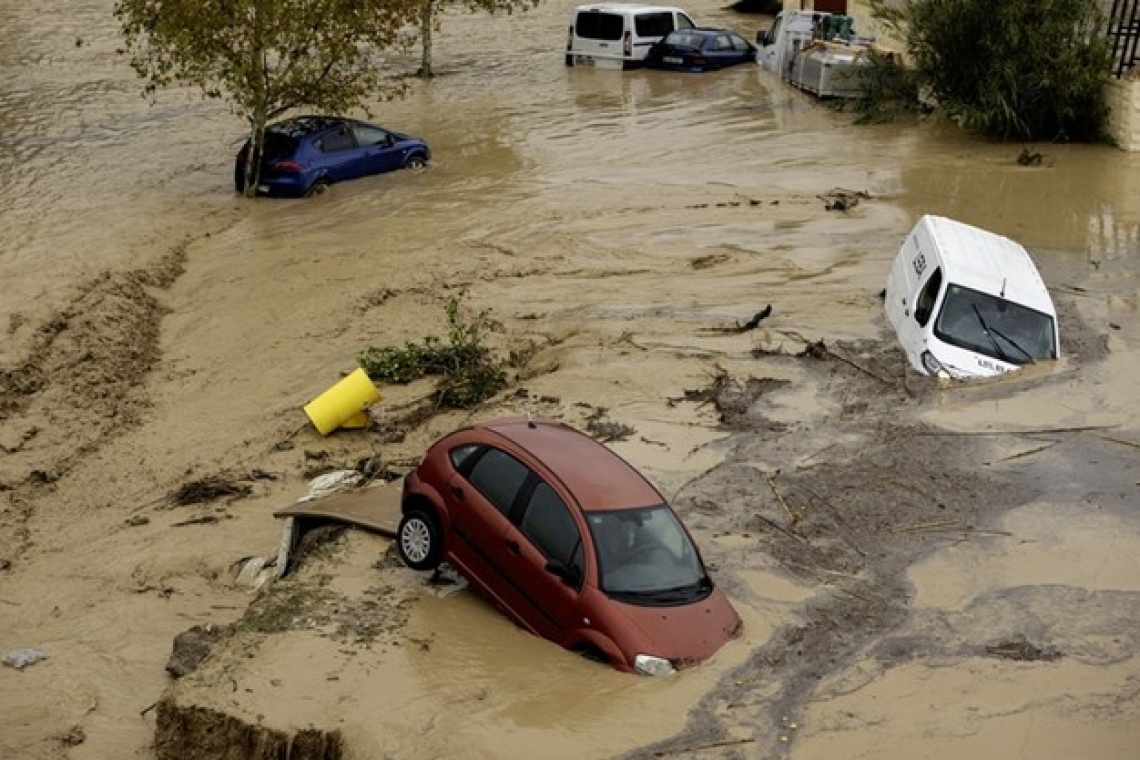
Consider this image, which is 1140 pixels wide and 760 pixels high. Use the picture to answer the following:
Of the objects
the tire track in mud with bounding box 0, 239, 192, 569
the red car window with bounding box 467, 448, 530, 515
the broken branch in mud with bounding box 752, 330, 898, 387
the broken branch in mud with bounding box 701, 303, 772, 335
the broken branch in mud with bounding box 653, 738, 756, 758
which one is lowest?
the tire track in mud with bounding box 0, 239, 192, 569

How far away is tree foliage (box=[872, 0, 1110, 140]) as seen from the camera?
92.6 ft

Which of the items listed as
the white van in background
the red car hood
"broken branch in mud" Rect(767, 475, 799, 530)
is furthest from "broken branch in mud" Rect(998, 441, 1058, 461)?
the white van in background

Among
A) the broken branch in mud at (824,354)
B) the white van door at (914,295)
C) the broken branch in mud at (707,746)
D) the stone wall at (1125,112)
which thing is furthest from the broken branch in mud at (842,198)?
the broken branch in mud at (707,746)

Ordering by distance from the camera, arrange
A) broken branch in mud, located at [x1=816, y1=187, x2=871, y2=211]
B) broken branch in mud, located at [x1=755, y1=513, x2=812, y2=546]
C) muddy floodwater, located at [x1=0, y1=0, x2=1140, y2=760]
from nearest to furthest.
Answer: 1. muddy floodwater, located at [x1=0, y1=0, x2=1140, y2=760]
2. broken branch in mud, located at [x1=755, y1=513, x2=812, y2=546]
3. broken branch in mud, located at [x1=816, y1=187, x2=871, y2=211]

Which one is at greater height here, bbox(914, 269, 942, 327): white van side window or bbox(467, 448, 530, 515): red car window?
bbox(467, 448, 530, 515): red car window

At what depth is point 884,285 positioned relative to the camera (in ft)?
67.4

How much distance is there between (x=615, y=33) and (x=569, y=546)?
89.0ft

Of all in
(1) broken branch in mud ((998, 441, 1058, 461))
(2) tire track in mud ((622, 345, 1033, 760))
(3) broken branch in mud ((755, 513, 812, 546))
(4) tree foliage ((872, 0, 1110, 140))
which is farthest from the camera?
(4) tree foliage ((872, 0, 1110, 140))

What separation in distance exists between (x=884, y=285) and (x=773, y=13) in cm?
2869

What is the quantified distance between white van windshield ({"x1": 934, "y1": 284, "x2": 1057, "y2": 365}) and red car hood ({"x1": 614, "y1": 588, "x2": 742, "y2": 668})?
6622 mm

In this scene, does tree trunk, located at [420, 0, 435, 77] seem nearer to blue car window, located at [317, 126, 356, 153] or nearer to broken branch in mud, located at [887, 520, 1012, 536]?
blue car window, located at [317, 126, 356, 153]

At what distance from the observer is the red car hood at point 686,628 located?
10750 mm

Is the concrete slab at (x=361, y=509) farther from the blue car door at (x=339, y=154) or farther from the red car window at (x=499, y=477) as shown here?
the blue car door at (x=339, y=154)

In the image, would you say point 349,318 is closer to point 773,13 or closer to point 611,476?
point 611,476
